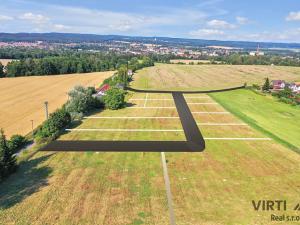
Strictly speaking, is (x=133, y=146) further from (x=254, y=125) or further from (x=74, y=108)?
(x=254, y=125)

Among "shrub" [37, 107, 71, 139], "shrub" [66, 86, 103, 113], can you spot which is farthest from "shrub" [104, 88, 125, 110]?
"shrub" [37, 107, 71, 139]

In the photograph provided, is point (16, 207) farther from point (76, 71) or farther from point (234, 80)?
point (76, 71)

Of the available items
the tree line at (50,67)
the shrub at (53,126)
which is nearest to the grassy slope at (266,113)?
the shrub at (53,126)

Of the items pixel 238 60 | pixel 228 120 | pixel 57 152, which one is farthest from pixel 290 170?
pixel 238 60

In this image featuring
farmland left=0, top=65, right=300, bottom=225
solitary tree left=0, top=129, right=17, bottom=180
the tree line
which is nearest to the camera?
farmland left=0, top=65, right=300, bottom=225

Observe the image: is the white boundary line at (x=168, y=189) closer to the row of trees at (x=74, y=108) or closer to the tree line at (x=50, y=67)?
the row of trees at (x=74, y=108)

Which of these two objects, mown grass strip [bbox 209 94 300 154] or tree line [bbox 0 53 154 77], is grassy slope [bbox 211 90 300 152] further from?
tree line [bbox 0 53 154 77]
